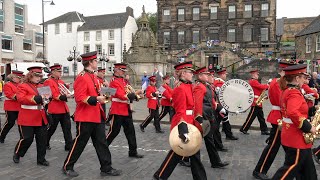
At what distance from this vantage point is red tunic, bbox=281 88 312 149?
4.71 meters

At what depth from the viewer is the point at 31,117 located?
7340mm

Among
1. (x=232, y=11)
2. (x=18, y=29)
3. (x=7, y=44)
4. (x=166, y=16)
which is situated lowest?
(x=7, y=44)

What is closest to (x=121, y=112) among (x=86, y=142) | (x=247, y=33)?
(x=86, y=142)

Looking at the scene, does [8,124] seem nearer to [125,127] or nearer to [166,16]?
[125,127]

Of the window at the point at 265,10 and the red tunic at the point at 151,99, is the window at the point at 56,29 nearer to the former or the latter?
the window at the point at 265,10

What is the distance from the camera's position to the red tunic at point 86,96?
639 cm

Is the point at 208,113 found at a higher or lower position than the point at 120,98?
lower

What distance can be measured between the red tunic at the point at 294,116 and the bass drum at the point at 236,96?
198 inches

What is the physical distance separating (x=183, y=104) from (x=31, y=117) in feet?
11.6

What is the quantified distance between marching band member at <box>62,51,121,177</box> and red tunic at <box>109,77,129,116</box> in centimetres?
123

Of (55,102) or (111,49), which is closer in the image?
(55,102)

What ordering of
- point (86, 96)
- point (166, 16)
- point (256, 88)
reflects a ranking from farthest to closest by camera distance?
point (166, 16) < point (256, 88) < point (86, 96)

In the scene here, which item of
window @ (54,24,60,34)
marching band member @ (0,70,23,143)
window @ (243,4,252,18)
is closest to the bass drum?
marching band member @ (0,70,23,143)

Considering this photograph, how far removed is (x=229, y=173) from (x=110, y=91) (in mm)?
2707
